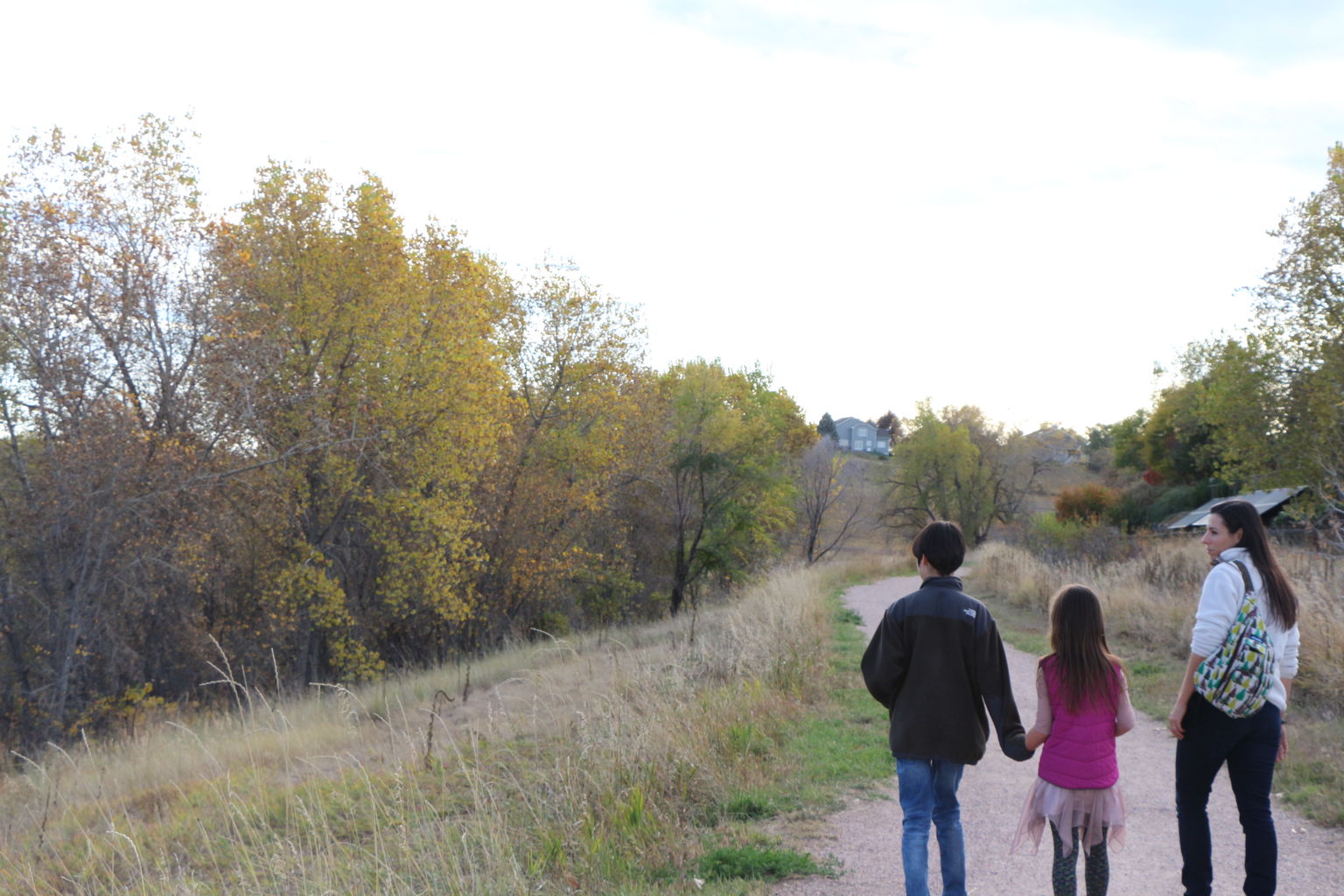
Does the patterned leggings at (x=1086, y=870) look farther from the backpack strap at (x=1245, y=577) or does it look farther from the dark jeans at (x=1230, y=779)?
the backpack strap at (x=1245, y=577)

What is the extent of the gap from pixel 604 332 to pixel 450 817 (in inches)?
846

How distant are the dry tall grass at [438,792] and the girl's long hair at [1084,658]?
8.08 ft

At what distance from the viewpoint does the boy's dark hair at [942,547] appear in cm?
452

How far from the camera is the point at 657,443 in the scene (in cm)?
3136

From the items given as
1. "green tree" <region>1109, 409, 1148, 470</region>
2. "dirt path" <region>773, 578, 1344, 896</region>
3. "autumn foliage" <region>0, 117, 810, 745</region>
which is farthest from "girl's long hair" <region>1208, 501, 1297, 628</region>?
"green tree" <region>1109, 409, 1148, 470</region>

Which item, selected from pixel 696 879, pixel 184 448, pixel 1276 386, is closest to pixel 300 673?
pixel 184 448

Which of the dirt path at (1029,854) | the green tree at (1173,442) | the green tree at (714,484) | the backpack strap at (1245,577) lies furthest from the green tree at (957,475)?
the backpack strap at (1245,577)

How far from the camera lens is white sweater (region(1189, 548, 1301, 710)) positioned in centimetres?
430

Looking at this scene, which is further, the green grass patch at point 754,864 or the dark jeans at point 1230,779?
the green grass patch at point 754,864

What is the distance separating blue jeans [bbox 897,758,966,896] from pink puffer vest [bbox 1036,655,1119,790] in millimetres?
427

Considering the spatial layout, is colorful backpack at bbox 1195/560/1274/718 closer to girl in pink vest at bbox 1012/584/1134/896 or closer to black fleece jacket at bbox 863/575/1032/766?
girl in pink vest at bbox 1012/584/1134/896

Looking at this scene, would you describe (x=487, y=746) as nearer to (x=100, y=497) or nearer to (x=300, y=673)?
(x=100, y=497)

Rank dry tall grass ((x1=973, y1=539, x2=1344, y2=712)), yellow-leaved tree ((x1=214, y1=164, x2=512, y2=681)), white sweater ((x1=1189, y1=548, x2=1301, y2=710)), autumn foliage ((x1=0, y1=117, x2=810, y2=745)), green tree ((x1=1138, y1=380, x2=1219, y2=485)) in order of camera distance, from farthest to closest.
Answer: green tree ((x1=1138, y1=380, x2=1219, y2=485))
yellow-leaved tree ((x1=214, y1=164, x2=512, y2=681))
autumn foliage ((x1=0, y1=117, x2=810, y2=745))
dry tall grass ((x1=973, y1=539, x2=1344, y2=712))
white sweater ((x1=1189, y1=548, x2=1301, y2=710))

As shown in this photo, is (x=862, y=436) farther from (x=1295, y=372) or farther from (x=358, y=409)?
(x=358, y=409)
